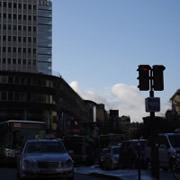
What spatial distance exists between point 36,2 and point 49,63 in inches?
948

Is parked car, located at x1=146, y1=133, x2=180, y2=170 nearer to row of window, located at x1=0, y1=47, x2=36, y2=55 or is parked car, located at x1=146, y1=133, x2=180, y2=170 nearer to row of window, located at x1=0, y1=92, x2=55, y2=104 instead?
row of window, located at x1=0, y1=92, x2=55, y2=104

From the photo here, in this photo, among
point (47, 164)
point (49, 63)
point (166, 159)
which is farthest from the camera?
point (49, 63)

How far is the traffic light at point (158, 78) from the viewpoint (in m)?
14.9

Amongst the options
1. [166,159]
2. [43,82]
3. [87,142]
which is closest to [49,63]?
[43,82]

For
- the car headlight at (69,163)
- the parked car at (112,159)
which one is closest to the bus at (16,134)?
the parked car at (112,159)

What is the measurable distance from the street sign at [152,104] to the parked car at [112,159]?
45.2 ft

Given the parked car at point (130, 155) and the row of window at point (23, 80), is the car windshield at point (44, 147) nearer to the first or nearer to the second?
the parked car at point (130, 155)

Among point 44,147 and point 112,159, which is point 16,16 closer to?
point 112,159

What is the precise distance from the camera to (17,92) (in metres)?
91.0

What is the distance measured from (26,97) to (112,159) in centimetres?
6472

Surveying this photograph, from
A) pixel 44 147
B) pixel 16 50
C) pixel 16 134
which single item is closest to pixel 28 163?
pixel 44 147

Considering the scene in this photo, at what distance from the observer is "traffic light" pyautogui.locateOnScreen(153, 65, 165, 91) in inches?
586

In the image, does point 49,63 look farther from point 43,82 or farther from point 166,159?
point 166,159

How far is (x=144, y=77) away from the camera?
14.9 meters
